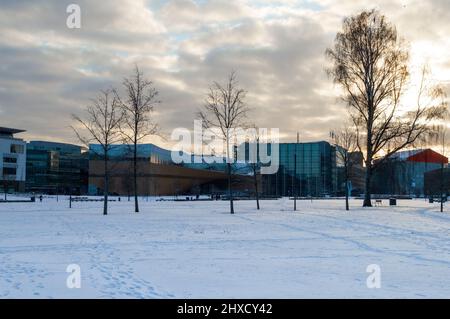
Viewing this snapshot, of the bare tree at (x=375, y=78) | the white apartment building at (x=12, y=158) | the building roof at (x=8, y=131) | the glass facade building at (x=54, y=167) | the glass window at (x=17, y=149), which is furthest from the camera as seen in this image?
the glass facade building at (x=54, y=167)

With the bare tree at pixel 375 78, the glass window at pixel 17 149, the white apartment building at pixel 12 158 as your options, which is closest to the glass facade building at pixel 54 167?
the white apartment building at pixel 12 158

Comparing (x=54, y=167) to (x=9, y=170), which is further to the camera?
(x=54, y=167)

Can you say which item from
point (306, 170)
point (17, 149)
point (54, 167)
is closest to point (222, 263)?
point (17, 149)

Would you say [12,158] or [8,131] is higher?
[8,131]

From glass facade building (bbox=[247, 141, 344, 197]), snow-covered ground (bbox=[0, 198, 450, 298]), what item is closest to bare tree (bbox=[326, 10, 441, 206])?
snow-covered ground (bbox=[0, 198, 450, 298])

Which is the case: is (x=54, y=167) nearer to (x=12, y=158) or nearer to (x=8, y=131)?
(x=8, y=131)

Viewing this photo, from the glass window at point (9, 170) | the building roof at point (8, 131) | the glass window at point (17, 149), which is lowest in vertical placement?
the glass window at point (9, 170)

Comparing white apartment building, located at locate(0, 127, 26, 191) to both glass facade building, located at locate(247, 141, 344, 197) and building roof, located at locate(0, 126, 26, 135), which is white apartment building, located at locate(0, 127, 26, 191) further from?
→ glass facade building, located at locate(247, 141, 344, 197)

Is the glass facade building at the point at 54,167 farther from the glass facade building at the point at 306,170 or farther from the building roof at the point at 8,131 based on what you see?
the glass facade building at the point at 306,170

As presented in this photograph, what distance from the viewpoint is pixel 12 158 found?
119188 mm

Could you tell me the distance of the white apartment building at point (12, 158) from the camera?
116m

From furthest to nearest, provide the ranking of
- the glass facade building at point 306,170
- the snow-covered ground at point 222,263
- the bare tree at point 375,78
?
the glass facade building at point 306,170 → the bare tree at point 375,78 → the snow-covered ground at point 222,263

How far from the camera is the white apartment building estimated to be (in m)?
116
